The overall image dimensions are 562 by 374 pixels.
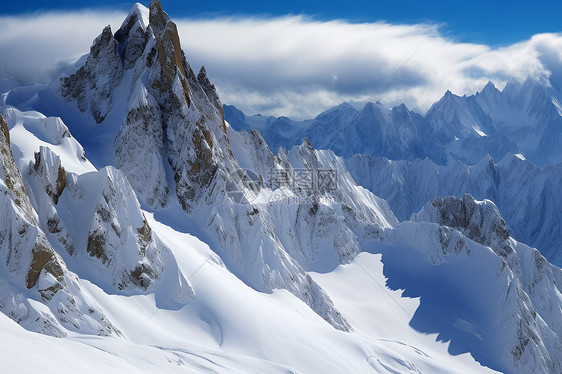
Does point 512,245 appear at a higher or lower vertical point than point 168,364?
higher

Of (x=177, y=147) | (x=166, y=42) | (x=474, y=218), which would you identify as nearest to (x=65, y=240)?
(x=177, y=147)

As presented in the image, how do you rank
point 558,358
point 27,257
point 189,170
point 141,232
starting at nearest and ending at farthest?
point 27,257, point 141,232, point 189,170, point 558,358

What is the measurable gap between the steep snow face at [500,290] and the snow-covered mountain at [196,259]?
0.30 metres

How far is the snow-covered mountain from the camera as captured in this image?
3800cm

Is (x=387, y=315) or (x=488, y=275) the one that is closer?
(x=387, y=315)

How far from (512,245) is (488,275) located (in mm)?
24190

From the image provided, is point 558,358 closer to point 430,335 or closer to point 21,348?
point 430,335

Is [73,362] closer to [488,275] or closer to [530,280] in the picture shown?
[488,275]

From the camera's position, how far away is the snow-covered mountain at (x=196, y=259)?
3800 cm

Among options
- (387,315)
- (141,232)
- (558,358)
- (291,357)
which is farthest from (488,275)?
(141,232)

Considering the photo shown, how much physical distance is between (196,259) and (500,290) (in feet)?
179

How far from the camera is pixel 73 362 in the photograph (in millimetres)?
21953

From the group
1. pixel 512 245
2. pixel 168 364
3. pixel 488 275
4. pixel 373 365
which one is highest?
pixel 512 245

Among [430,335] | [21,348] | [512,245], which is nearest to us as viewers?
[21,348]
